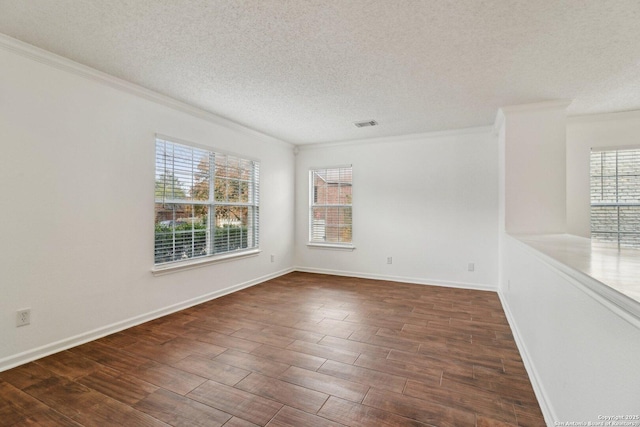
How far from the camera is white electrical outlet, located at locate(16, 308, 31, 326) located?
2301 millimetres

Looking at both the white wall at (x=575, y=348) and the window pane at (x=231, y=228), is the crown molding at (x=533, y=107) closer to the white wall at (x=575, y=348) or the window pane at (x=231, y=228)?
the white wall at (x=575, y=348)

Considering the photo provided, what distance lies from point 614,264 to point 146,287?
12.5 ft

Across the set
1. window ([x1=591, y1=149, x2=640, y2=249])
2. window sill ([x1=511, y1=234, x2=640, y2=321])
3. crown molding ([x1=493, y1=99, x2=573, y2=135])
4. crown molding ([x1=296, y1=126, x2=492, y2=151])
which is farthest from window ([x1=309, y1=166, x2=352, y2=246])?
window sill ([x1=511, y1=234, x2=640, y2=321])

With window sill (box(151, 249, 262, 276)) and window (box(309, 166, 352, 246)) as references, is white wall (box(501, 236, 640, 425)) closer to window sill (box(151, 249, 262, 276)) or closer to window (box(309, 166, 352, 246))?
window (box(309, 166, 352, 246))

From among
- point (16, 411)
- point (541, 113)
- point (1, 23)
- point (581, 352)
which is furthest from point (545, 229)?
point (1, 23)

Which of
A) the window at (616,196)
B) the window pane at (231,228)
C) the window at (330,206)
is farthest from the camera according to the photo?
the window at (330,206)

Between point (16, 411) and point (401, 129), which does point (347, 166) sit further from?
point (16, 411)

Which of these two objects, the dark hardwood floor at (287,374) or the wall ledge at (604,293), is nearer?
the wall ledge at (604,293)

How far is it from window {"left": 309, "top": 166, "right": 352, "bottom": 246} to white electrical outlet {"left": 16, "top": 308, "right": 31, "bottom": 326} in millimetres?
4118

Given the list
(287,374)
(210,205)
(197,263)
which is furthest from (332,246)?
(287,374)

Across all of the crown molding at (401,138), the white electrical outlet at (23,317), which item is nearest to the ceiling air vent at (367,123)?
the crown molding at (401,138)

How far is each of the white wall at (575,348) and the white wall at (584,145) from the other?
2.42 meters

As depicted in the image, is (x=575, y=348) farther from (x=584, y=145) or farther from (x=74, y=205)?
(x=584, y=145)

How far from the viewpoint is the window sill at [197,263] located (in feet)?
11.0
